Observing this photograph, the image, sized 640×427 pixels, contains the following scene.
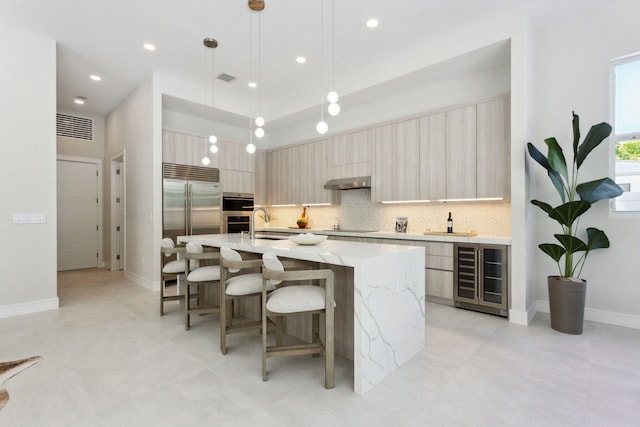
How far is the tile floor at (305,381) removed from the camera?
1764mm

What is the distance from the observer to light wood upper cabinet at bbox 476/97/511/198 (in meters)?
3.68

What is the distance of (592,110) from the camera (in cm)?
338

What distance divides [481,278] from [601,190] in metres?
1.43

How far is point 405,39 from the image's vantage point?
3.90 meters

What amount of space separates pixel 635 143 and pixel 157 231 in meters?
6.20

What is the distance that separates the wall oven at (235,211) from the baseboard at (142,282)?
1.51m

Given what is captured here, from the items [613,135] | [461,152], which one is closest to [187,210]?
[461,152]

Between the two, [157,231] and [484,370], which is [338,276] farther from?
[157,231]

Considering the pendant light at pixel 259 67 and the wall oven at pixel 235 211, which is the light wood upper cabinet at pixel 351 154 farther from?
the wall oven at pixel 235 211

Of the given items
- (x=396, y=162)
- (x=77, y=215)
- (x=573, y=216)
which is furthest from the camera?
(x=77, y=215)

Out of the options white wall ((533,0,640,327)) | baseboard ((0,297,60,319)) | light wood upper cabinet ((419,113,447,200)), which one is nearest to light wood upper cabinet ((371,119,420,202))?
light wood upper cabinet ((419,113,447,200))

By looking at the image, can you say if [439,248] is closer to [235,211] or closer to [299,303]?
[299,303]

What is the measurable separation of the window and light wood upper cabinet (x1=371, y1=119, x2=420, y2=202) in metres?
2.12

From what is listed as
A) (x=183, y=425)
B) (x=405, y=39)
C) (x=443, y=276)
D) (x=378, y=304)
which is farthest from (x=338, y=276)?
(x=405, y=39)
